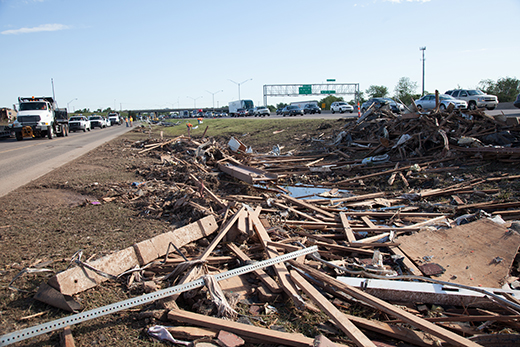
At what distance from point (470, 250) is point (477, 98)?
89.0 feet

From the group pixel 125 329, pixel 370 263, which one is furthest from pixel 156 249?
pixel 370 263

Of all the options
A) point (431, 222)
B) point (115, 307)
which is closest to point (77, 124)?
point (115, 307)

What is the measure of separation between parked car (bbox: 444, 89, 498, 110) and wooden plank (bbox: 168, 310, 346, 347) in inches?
1123

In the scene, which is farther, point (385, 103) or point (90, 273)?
point (385, 103)

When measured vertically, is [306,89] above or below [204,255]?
above

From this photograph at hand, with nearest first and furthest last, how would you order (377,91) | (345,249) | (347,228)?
1. (345,249)
2. (347,228)
3. (377,91)

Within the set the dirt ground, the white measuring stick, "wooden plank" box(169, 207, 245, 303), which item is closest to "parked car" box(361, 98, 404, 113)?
Answer: the dirt ground

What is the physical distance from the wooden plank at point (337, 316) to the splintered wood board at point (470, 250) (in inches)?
66.6

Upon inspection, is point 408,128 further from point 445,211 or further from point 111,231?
point 111,231

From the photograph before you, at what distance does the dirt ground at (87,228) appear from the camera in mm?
3197

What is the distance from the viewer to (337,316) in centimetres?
313

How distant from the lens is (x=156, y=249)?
4.44m

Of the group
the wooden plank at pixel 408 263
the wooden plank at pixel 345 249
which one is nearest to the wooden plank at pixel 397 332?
the wooden plank at pixel 408 263

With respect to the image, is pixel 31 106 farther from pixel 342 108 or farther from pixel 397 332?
pixel 342 108
